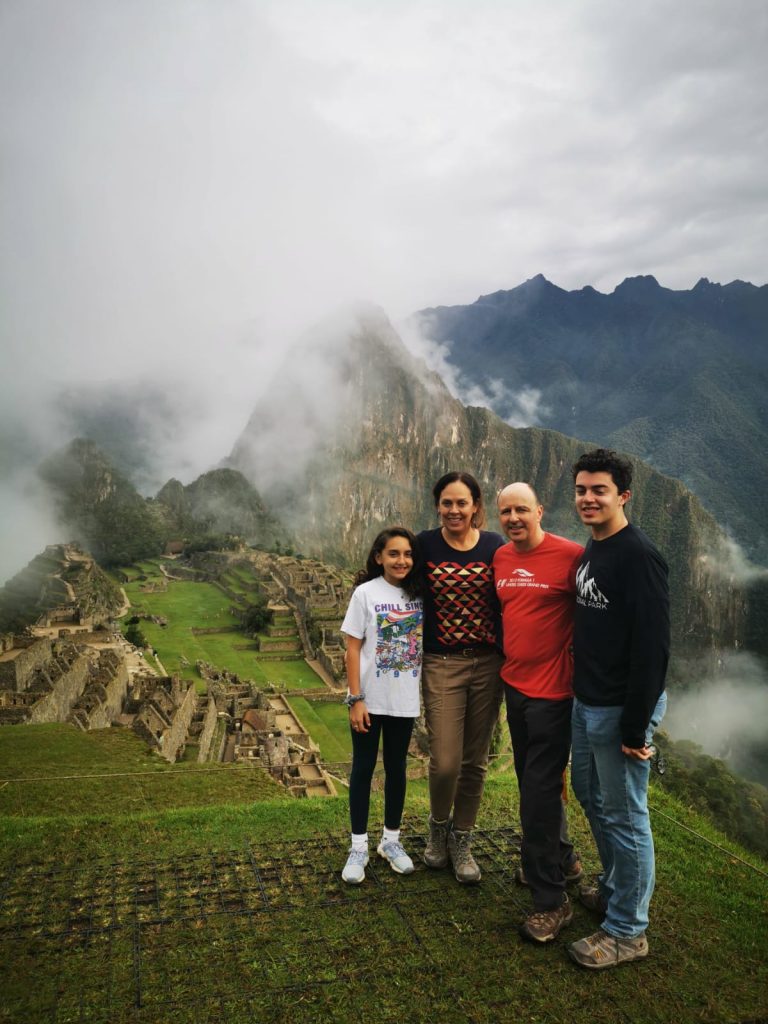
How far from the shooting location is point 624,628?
3.16 m

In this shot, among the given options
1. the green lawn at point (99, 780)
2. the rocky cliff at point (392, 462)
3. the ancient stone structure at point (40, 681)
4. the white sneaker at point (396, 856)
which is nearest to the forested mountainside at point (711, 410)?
the rocky cliff at point (392, 462)

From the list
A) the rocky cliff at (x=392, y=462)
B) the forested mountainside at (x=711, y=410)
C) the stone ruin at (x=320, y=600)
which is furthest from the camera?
the forested mountainside at (x=711, y=410)

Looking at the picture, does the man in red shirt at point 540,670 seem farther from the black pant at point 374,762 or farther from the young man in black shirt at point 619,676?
the black pant at point 374,762

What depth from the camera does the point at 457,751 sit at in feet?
12.6

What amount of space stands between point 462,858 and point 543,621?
66.5 inches

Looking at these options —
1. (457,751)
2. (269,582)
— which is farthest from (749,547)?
(457,751)

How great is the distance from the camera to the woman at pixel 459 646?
3803 millimetres

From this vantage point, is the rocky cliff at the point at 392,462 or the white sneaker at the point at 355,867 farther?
the rocky cliff at the point at 392,462

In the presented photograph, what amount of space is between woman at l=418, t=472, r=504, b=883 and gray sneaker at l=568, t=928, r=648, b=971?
796 millimetres

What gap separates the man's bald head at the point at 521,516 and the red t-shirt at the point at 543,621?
0.08 metres

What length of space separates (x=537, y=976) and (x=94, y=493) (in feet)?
302

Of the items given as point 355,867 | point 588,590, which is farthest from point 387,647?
point 355,867

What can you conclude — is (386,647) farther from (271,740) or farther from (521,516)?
(271,740)

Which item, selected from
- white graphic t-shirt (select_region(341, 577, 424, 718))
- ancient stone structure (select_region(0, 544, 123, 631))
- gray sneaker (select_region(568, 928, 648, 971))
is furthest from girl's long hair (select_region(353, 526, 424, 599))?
ancient stone structure (select_region(0, 544, 123, 631))
